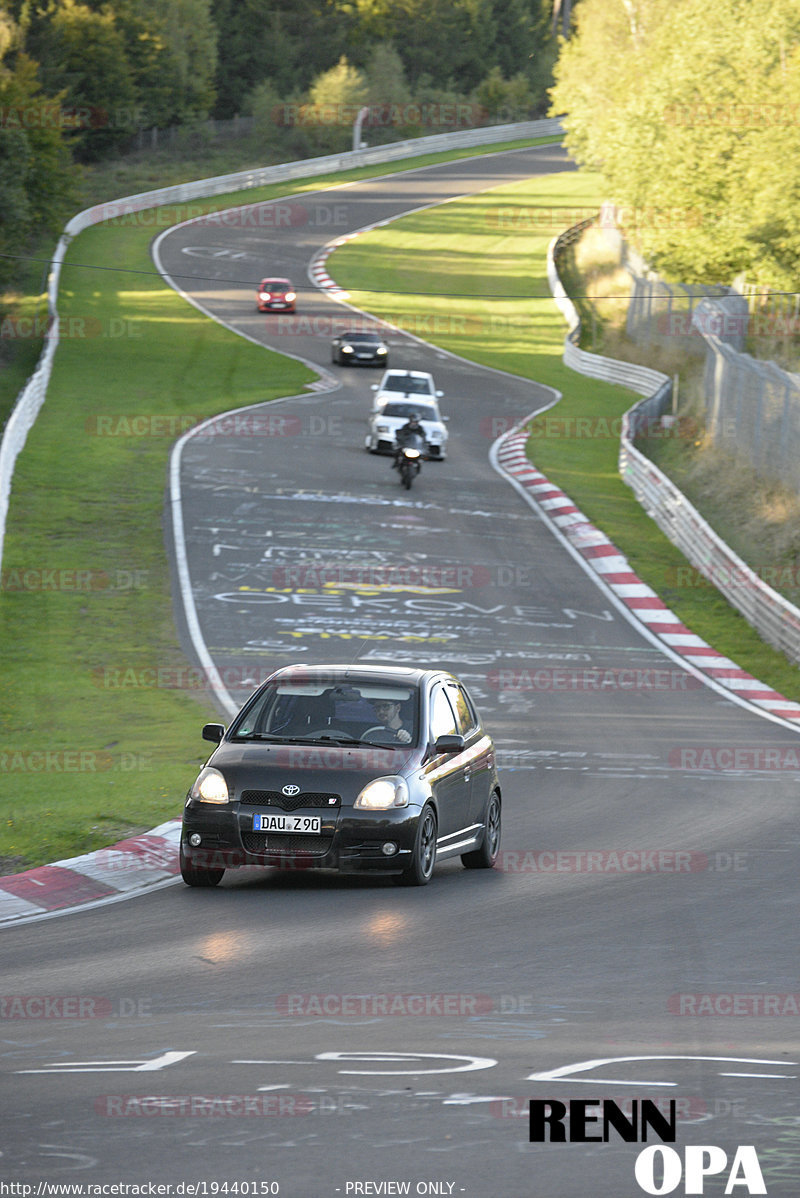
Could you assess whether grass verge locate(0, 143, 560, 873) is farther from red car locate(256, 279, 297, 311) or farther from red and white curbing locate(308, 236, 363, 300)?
red and white curbing locate(308, 236, 363, 300)

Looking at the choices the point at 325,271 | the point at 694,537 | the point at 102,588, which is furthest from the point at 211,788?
the point at 325,271

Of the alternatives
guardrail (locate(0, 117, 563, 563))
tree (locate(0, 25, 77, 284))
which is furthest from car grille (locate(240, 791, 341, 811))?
tree (locate(0, 25, 77, 284))

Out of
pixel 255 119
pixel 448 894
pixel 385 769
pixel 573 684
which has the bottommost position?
pixel 573 684

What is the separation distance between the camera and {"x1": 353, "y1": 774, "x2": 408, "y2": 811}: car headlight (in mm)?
11227

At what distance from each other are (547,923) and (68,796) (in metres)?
6.02

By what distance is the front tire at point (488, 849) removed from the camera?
12.7 m

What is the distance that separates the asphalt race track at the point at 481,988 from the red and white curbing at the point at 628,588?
2.79 feet

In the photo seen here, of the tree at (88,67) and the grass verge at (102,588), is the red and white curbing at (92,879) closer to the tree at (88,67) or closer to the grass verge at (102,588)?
the grass verge at (102,588)

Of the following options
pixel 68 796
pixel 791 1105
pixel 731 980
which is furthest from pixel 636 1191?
pixel 68 796

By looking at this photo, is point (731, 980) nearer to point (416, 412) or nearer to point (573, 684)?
point (573, 684)

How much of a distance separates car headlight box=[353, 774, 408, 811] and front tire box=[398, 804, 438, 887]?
209 mm

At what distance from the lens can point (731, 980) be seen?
8531 millimetres

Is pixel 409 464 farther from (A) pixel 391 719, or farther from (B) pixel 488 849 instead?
(A) pixel 391 719

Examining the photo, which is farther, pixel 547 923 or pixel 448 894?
pixel 448 894
